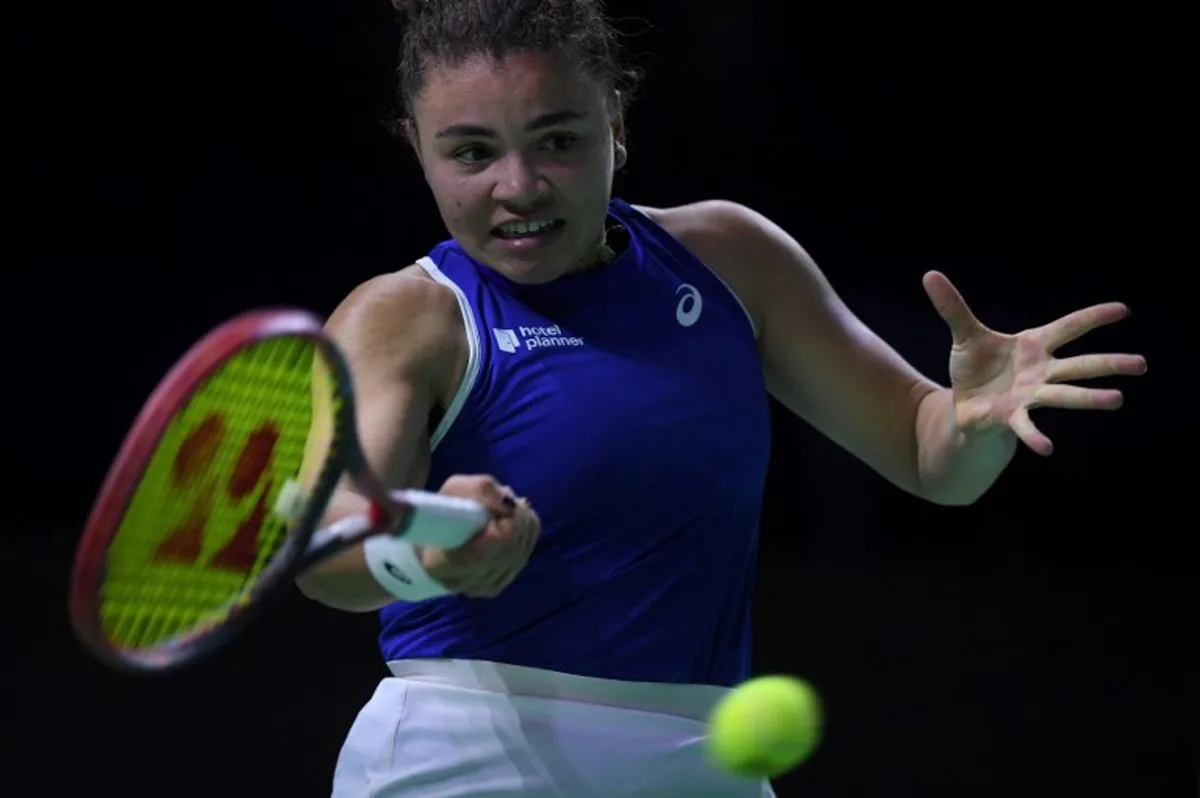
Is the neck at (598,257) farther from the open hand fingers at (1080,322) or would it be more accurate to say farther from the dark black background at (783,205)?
the dark black background at (783,205)

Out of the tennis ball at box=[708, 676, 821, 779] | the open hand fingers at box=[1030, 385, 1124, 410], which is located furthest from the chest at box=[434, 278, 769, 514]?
the open hand fingers at box=[1030, 385, 1124, 410]

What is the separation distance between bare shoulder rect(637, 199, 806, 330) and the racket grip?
0.74m

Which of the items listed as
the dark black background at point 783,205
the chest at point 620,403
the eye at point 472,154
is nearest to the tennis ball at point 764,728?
the chest at point 620,403

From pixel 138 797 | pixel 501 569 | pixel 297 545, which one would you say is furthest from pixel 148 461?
pixel 138 797

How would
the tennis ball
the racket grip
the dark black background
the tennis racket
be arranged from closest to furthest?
the tennis racket, the racket grip, the tennis ball, the dark black background

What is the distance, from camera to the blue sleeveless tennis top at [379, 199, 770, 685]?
2115 millimetres

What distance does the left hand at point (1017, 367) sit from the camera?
2055 mm

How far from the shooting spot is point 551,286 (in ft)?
7.33

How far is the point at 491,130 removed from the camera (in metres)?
2.11

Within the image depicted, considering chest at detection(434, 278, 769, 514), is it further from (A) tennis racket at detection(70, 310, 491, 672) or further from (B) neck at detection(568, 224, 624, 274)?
(A) tennis racket at detection(70, 310, 491, 672)

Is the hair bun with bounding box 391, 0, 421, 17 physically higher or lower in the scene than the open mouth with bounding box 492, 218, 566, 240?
higher

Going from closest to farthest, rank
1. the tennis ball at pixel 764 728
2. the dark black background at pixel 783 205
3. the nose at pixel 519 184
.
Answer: the tennis ball at pixel 764 728, the nose at pixel 519 184, the dark black background at pixel 783 205

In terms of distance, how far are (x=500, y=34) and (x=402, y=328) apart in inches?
13.3

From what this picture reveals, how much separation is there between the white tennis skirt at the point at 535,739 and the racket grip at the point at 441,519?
44 centimetres
